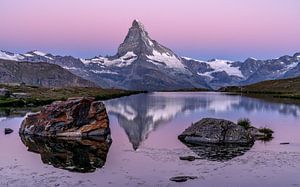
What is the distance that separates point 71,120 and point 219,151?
23.1 m

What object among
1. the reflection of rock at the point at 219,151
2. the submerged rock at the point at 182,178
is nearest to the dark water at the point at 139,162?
the reflection of rock at the point at 219,151

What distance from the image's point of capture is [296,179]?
142ft

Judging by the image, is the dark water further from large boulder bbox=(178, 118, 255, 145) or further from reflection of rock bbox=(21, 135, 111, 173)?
large boulder bbox=(178, 118, 255, 145)

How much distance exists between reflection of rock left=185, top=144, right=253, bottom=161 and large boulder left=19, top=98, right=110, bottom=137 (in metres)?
15.2

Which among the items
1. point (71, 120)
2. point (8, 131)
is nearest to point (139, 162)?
point (71, 120)

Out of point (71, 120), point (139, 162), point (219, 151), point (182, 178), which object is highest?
point (71, 120)

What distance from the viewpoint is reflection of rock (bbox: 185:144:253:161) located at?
5373cm

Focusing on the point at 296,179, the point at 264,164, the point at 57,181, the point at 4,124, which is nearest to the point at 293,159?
the point at 264,164

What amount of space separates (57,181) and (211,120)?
97.6 ft

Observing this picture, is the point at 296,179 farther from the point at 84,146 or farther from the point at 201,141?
the point at 84,146

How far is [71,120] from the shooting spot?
68.8 metres

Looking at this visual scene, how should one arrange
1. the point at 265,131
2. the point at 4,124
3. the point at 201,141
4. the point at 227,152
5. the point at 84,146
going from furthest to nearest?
1. the point at 4,124
2. the point at 265,131
3. the point at 201,141
4. the point at 84,146
5. the point at 227,152

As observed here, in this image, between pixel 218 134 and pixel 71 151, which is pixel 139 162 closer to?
pixel 71 151

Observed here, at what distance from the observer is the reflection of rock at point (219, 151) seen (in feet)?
176
